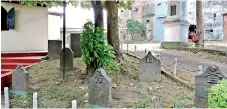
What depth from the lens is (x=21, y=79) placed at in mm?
6500

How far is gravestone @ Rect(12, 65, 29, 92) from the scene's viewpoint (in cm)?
646

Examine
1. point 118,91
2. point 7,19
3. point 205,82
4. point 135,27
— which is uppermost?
point 135,27

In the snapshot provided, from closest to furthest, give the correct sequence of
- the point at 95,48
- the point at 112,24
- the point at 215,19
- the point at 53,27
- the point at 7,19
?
1. the point at 95,48
2. the point at 112,24
3. the point at 7,19
4. the point at 53,27
5. the point at 215,19

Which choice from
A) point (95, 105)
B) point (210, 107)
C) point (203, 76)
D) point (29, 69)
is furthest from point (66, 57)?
point (210, 107)

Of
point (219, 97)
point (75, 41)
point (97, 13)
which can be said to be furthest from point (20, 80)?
point (219, 97)

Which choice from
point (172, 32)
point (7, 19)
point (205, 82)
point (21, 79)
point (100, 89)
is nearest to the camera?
point (205, 82)

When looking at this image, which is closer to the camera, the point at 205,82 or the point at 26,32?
the point at 205,82

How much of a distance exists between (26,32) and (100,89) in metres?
6.93

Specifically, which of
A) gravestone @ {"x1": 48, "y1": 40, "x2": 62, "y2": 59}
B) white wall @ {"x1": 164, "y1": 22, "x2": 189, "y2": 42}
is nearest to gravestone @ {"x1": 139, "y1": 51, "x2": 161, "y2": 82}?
gravestone @ {"x1": 48, "y1": 40, "x2": 62, "y2": 59}

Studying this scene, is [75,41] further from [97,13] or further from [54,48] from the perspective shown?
[97,13]

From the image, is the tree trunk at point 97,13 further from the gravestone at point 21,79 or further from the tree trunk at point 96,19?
the gravestone at point 21,79

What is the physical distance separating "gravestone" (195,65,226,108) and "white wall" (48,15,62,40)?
35.4 ft

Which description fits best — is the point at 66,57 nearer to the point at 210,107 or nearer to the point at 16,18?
the point at 16,18

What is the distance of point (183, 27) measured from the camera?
1495cm
